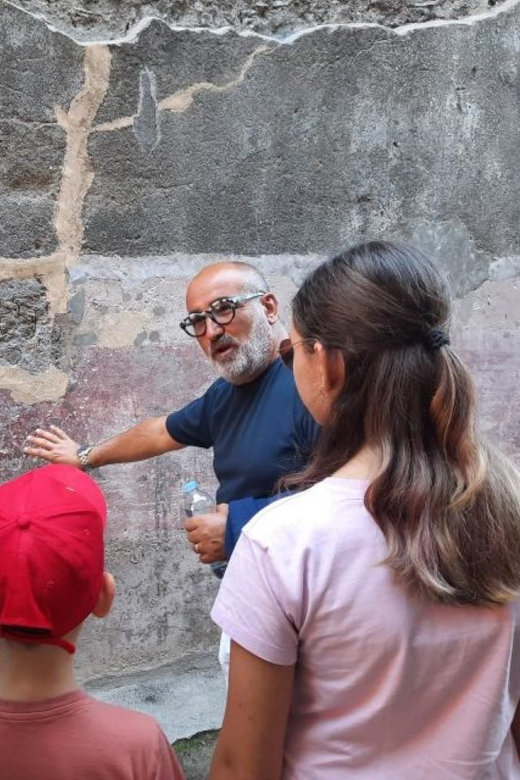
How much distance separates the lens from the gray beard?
8.26ft

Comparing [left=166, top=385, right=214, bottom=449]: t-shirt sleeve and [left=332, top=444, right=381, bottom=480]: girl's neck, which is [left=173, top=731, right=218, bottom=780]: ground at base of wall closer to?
[left=166, top=385, right=214, bottom=449]: t-shirt sleeve

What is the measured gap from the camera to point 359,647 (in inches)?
51.9

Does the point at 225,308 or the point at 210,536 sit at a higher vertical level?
the point at 225,308

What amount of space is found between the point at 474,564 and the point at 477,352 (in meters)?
2.72

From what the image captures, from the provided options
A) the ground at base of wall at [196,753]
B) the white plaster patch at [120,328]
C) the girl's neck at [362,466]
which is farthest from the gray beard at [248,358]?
the ground at base of wall at [196,753]

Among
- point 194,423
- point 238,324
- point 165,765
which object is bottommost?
point 165,765

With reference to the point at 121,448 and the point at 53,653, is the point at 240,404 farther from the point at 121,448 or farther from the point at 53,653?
the point at 53,653

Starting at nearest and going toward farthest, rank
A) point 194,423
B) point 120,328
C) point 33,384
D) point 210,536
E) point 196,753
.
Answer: point 210,536, point 194,423, point 196,753, point 33,384, point 120,328

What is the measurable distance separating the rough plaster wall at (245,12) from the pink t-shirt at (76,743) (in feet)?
8.37

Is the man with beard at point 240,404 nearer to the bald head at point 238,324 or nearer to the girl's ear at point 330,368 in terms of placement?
the bald head at point 238,324

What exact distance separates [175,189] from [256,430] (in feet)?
4.29

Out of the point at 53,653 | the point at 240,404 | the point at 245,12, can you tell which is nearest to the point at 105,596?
the point at 53,653

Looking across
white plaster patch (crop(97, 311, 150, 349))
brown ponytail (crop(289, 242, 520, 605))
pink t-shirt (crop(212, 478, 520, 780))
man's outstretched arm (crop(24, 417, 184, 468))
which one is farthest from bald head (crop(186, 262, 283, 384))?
pink t-shirt (crop(212, 478, 520, 780))

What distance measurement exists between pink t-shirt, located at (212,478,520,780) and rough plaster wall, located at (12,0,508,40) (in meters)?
2.49
